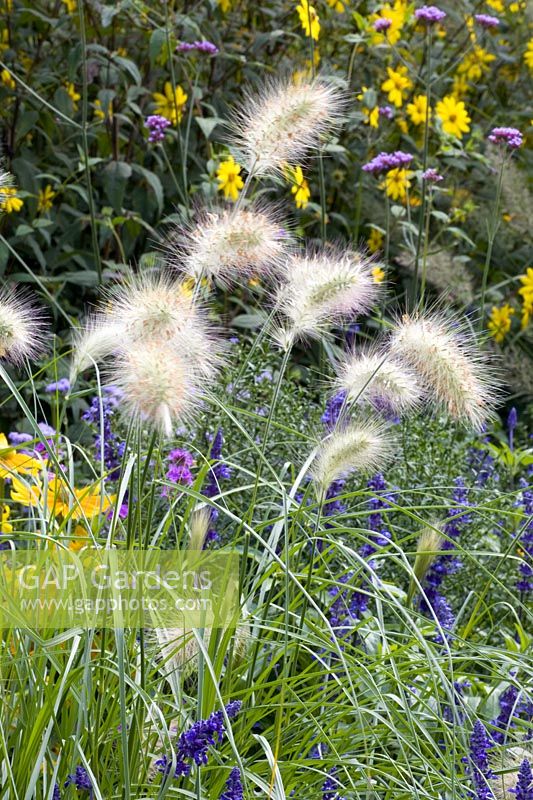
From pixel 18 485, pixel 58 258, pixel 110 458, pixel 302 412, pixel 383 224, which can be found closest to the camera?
pixel 18 485

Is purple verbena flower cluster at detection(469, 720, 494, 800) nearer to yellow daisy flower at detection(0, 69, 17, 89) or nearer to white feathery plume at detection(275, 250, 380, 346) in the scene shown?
white feathery plume at detection(275, 250, 380, 346)

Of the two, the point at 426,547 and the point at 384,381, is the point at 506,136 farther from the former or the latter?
the point at 426,547

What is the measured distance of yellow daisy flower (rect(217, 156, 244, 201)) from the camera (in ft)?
13.5

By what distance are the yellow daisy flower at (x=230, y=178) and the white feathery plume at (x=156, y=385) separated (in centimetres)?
261

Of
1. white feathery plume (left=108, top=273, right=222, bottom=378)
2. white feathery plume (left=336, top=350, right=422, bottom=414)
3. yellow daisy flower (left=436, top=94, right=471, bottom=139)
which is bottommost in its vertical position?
white feathery plume (left=336, top=350, right=422, bottom=414)

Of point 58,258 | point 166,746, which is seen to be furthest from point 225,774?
point 58,258

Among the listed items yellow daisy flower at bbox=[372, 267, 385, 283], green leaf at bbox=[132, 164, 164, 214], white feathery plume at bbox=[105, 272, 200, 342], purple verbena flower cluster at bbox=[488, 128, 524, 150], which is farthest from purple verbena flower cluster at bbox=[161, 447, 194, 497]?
green leaf at bbox=[132, 164, 164, 214]

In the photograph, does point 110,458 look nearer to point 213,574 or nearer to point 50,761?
point 213,574

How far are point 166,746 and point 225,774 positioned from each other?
141mm

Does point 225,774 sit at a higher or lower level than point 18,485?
lower

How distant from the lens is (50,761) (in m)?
1.77

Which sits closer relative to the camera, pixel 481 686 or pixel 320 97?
pixel 320 97

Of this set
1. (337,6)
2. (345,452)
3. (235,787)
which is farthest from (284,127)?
(337,6)

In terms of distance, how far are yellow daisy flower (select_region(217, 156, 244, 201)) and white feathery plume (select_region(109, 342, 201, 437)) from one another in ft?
8.57
